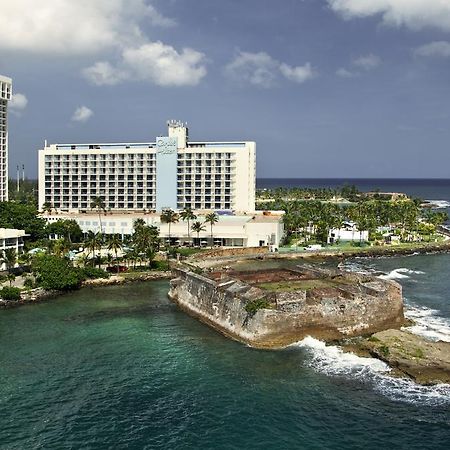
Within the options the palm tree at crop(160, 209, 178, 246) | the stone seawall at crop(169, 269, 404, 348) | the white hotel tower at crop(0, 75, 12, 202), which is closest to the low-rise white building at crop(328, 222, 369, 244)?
the palm tree at crop(160, 209, 178, 246)

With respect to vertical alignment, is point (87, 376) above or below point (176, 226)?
below

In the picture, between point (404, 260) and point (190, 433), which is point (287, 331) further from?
point (404, 260)

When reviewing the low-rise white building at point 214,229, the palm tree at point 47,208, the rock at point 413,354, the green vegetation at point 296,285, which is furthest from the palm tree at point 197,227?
the rock at point 413,354

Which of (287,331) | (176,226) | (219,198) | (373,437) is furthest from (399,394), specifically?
(219,198)

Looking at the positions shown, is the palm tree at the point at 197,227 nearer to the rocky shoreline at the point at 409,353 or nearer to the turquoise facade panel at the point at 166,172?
the turquoise facade panel at the point at 166,172

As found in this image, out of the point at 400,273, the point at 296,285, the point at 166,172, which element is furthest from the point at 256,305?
the point at 166,172

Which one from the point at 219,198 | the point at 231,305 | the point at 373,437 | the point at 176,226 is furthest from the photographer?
the point at 219,198
